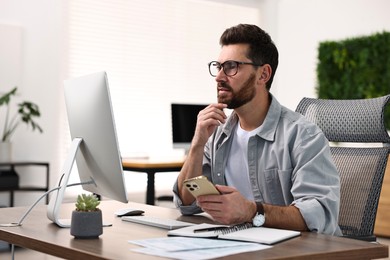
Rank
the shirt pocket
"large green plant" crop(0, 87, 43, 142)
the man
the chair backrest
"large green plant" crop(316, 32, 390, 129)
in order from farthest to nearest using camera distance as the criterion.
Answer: "large green plant" crop(316, 32, 390, 129) < "large green plant" crop(0, 87, 43, 142) < the chair backrest < the shirt pocket < the man

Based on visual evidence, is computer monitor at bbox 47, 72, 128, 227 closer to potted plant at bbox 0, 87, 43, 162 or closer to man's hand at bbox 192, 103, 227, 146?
man's hand at bbox 192, 103, 227, 146

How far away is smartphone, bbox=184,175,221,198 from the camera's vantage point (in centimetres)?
169

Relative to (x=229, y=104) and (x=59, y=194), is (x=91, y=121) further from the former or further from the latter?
(x=229, y=104)

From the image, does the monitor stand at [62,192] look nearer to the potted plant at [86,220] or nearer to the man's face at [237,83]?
the potted plant at [86,220]

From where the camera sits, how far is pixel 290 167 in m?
2.17

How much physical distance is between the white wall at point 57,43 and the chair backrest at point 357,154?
15.4 feet

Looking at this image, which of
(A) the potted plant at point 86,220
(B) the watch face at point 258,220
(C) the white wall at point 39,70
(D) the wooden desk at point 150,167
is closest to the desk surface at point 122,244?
(A) the potted plant at point 86,220

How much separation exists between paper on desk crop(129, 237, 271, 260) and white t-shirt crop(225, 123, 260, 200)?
71 cm

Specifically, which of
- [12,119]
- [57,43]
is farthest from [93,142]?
[57,43]

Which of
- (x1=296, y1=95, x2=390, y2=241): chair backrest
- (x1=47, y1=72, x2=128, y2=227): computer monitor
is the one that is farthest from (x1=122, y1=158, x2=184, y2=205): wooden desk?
(x1=47, y1=72, x2=128, y2=227): computer monitor

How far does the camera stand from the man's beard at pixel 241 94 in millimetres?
2295

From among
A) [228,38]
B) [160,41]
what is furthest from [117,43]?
[228,38]

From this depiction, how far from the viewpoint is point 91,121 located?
1937mm

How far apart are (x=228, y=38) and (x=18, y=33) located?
15.8 feet
